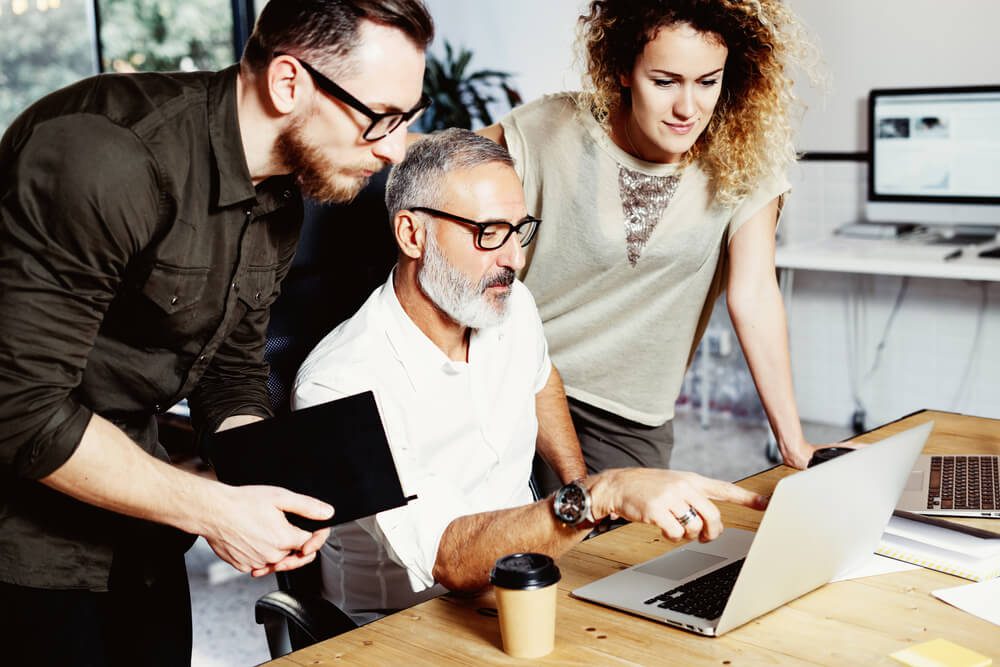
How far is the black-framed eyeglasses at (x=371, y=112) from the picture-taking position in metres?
1.28

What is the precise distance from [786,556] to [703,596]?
14 cm

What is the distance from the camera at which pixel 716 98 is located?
1.93 meters

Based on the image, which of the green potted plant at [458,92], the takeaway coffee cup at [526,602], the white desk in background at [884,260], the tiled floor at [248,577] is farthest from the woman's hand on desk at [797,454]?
the green potted plant at [458,92]

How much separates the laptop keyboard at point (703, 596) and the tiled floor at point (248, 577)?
5.51 feet

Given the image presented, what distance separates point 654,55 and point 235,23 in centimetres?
406

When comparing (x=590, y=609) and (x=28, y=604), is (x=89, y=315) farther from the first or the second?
(x=590, y=609)

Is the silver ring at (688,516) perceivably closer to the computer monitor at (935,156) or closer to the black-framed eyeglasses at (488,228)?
the black-framed eyeglasses at (488,228)

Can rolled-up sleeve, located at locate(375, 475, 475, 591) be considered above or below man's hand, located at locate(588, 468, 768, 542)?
below

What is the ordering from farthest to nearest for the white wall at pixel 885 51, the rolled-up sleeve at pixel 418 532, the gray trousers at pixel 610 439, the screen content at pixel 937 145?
the white wall at pixel 885 51, the screen content at pixel 937 145, the gray trousers at pixel 610 439, the rolled-up sleeve at pixel 418 532

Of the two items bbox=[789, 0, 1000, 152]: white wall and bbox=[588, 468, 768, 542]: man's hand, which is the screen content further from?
bbox=[588, 468, 768, 542]: man's hand

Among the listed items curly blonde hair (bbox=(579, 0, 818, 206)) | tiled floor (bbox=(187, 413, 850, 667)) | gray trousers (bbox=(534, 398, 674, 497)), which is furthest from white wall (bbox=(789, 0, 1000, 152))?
gray trousers (bbox=(534, 398, 674, 497))

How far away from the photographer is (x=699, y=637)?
1.18 metres

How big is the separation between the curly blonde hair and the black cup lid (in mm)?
1078

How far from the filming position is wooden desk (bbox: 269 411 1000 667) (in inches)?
45.1
